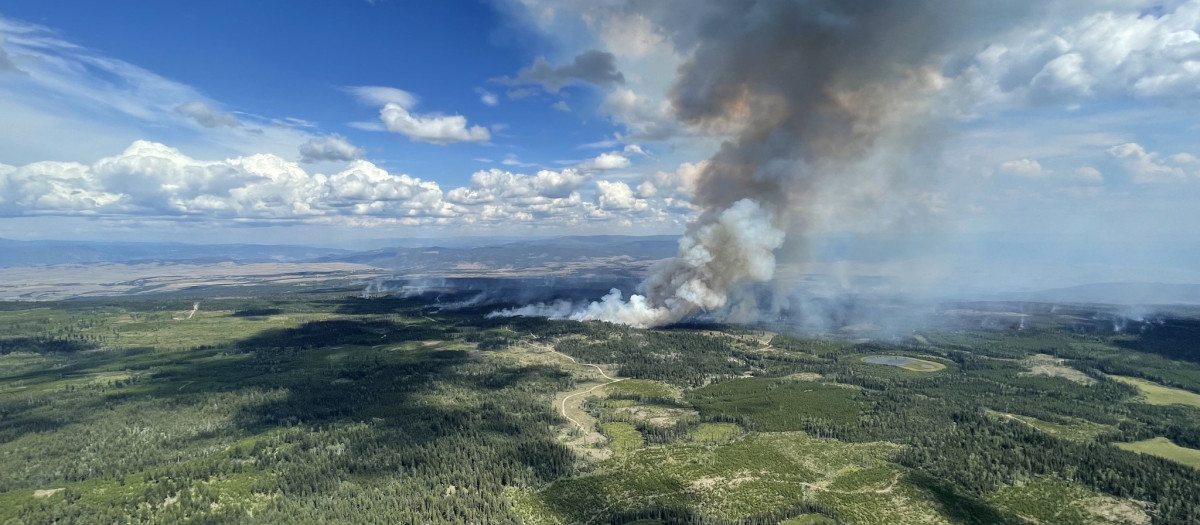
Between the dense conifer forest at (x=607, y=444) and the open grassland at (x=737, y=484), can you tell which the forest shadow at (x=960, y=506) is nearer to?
the dense conifer forest at (x=607, y=444)

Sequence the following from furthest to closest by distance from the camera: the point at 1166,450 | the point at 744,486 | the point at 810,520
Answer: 1. the point at 1166,450
2. the point at 744,486
3. the point at 810,520

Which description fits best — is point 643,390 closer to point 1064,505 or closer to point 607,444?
point 607,444

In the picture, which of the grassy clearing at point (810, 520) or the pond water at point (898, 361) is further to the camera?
the pond water at point (898, 361)

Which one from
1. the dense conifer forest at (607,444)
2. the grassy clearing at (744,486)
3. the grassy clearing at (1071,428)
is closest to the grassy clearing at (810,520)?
the grassy clearing at (744,486)

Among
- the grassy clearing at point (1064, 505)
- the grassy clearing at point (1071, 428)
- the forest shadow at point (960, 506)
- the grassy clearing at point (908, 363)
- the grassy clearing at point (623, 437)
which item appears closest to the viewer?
the grassy clearing at point (1064, 505)

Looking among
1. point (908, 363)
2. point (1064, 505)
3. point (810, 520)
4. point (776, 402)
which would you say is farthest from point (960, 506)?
point (908, 363)

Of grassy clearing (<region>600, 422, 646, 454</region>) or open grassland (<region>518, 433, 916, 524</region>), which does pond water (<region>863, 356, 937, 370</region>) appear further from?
grassy clearing (<region>600, 422, 646, 454</region>)

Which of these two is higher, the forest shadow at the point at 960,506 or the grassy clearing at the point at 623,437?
the forest shadow at the point at 960,506
